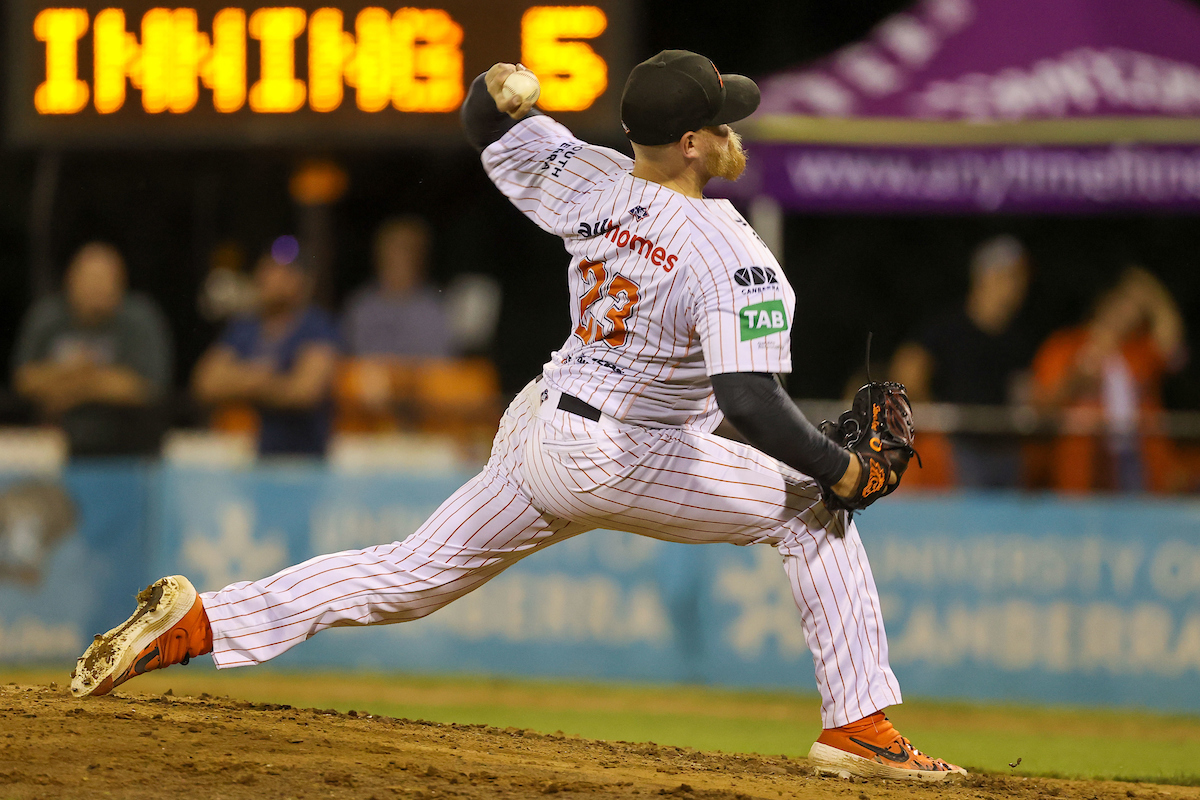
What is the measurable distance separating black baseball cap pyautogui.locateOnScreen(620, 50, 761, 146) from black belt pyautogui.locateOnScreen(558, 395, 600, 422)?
2.44 feet

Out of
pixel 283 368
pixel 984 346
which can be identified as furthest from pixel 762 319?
pixel 984 346

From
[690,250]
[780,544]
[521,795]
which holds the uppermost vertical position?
[690,250]

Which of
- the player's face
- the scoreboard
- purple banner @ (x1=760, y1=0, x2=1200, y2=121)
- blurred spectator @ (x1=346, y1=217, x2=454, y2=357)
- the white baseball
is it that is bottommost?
the player's face

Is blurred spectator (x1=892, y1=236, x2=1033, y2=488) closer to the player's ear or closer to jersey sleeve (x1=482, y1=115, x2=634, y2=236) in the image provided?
jersey sleeve (x1=482, y1=115, x2=634, y2=236)

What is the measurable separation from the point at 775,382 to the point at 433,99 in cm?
497

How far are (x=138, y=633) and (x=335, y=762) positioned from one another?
760 millimetres

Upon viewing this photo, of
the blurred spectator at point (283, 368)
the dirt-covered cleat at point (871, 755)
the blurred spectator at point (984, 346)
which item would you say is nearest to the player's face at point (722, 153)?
the dirt-covered cleat at point (871, 755)

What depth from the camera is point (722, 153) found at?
4312 mm

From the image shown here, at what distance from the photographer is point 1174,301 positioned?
18.9 m

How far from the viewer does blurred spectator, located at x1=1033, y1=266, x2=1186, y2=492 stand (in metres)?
8.80

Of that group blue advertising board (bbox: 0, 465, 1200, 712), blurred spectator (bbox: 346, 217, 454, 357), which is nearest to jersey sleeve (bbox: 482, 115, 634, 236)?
blue advertising board (bbox: 0, 465, 1200, 712)

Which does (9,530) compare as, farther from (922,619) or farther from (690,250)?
(690,250)

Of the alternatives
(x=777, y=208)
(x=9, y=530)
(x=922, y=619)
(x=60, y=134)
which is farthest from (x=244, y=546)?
(x=777, y=208)

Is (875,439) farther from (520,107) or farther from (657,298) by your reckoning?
(520,107)
